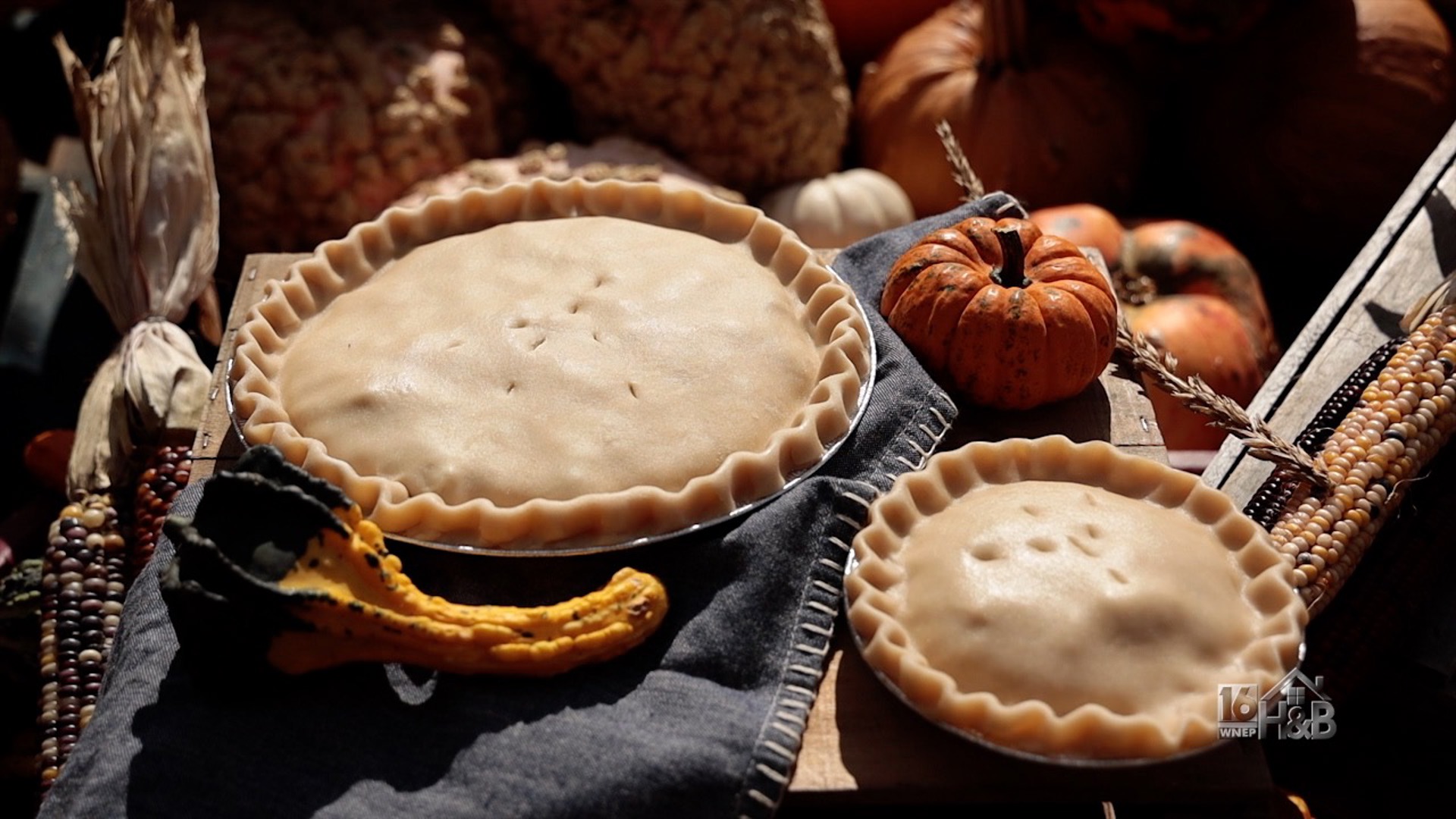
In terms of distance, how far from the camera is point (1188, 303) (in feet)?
13.3

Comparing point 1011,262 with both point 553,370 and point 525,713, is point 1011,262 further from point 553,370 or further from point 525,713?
point 525,713

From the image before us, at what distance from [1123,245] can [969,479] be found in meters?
2.24

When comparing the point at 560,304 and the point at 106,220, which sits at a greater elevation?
the point at 560,304

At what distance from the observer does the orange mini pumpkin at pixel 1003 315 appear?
103 inches

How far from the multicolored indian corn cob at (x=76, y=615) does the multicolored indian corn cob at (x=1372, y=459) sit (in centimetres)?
275

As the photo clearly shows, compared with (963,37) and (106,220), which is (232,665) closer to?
(106,220)

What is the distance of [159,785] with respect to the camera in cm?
202

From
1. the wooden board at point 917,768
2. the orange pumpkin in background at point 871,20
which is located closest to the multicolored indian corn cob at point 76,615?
the wooden board at point 917,768

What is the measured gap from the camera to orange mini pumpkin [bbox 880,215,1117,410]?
8.56 feet

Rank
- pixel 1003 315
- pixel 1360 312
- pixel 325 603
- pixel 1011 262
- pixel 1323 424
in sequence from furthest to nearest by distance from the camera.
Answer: pixel 1360 312 → pixel 1323 424 → pixel 1011 262 → pixel 1003 315 → pixel 325 603

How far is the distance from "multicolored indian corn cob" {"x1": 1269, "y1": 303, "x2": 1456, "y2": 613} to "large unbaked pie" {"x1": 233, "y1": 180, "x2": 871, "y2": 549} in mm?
1001

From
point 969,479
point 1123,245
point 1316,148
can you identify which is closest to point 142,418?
point 969,479

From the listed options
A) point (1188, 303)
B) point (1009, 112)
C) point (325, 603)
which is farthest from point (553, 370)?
point (1009, 112)

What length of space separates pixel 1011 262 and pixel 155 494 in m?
2.21
